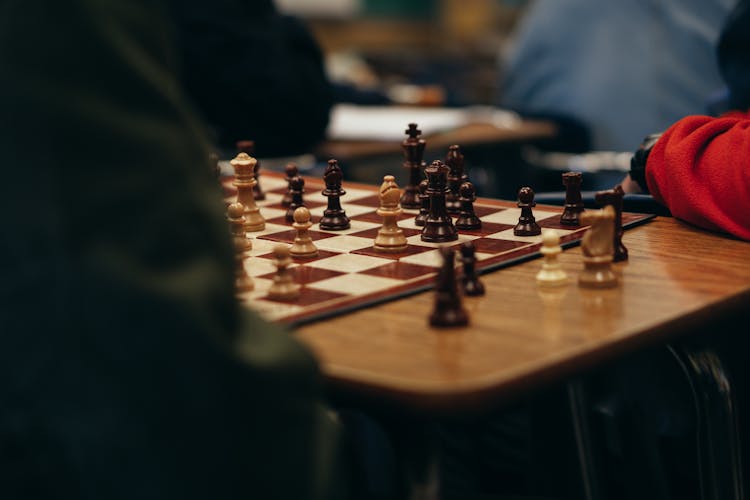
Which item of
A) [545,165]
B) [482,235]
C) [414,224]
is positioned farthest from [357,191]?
[545,165]

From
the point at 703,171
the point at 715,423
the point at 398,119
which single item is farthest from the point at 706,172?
the point at 398,119

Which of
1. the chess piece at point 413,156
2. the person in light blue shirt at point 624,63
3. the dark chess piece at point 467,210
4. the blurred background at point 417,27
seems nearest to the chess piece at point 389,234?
the dark chess piece at point 467,210

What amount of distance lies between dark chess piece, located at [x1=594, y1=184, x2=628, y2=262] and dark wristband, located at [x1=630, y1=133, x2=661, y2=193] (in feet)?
0.80

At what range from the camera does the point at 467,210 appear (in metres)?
1.62

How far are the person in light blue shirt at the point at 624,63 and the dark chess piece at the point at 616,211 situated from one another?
2171 millimetres

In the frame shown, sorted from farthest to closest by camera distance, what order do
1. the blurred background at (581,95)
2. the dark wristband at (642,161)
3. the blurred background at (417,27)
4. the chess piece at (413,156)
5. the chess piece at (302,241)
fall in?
the blurred background at (417,27) < the blurred background at (581,95) < the chess piece at (413,156) < the dark wristband at (642,161) < the chess piece at (302,241)

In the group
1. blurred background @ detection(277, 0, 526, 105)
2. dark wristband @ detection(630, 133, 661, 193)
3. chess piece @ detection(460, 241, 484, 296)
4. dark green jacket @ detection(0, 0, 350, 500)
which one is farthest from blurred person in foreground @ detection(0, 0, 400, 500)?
blurred background @ detection(277, 0, 526, 105)

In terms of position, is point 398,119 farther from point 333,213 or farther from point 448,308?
point 448,308

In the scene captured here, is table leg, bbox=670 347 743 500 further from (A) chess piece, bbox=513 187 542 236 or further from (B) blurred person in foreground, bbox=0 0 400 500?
(B) blurred person in foreground, bbox=0 0 400 500

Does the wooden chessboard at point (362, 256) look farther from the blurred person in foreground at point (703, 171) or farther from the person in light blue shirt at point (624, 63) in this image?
the person in light blue shirt at point (624, 63)

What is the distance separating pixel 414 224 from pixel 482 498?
1.57 feet

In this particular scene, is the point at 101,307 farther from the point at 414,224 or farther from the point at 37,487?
the point at 414,224

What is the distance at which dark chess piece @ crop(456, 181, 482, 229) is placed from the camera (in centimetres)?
159

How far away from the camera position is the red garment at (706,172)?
4.93 ft
